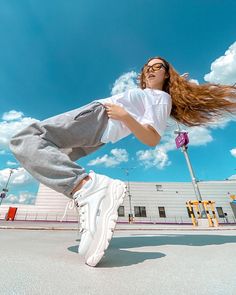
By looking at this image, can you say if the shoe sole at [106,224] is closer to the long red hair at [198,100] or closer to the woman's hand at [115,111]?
the woman's hand at [115,111]

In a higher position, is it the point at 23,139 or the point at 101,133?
the point at 101,133

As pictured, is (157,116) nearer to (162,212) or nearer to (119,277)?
(119,277)

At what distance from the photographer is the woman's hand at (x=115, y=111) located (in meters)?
1.09

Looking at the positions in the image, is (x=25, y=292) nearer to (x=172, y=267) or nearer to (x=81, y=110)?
(x=172, y=267)

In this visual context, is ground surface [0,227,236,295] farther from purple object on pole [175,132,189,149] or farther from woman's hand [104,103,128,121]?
purple object on pole [175,132,189,149]

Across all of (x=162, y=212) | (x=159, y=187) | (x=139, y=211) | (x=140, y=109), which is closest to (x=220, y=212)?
(x=162, y=212)

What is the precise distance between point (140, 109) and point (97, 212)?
79 cm

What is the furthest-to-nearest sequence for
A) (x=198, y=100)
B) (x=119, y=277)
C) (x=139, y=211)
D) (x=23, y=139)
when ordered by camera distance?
(x=139, y=211) < (x=198, y=100) < (x=23, y=139) < (x=119, y=277)

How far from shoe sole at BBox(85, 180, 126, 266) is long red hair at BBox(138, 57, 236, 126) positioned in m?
0.96

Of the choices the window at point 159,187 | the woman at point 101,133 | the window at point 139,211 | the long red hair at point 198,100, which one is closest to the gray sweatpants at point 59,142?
the woman at point 101,133

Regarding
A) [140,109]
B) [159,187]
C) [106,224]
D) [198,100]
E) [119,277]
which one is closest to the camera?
[119,277]

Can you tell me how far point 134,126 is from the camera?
3.58ft

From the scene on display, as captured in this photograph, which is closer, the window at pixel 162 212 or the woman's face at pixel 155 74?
the woman's face at pixel 155 74

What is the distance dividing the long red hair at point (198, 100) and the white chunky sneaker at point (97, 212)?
96cm
